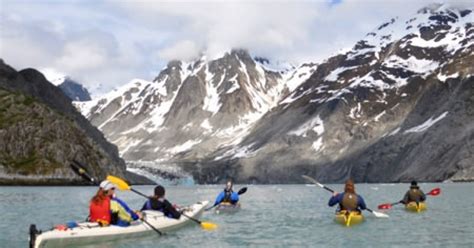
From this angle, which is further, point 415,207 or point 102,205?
point 415,207

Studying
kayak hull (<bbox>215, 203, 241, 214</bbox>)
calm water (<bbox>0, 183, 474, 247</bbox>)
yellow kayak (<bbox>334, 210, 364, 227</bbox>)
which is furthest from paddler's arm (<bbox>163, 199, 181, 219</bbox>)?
kayak hull (<bbox>215, 203, 241, 214</bbox>)

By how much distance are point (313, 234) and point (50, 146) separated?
14669 centimetres

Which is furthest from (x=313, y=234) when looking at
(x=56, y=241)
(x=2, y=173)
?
(x=2, y=173)

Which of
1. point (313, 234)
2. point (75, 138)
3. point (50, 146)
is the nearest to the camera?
point (313, 234)

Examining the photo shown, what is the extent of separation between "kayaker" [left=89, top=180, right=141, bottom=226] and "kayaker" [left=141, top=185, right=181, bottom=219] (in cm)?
473

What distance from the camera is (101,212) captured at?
32.1 m

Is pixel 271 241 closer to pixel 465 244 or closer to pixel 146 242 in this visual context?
pixel 146 242

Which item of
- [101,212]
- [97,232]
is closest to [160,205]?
[101,212]

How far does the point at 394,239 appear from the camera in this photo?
36.6 meters

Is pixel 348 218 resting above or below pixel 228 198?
below

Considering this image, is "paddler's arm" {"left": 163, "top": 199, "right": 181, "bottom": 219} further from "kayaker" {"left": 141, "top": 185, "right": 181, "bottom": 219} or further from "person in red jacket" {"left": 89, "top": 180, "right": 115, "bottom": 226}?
"person in red jacket" {"left": 89, "top": 180, "right": 115, "bottom": 226}

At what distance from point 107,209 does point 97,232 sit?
4.41 ft

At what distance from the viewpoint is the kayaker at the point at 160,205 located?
3928 cm

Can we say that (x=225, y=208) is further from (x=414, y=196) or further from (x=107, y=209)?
(x=107, y=209)
